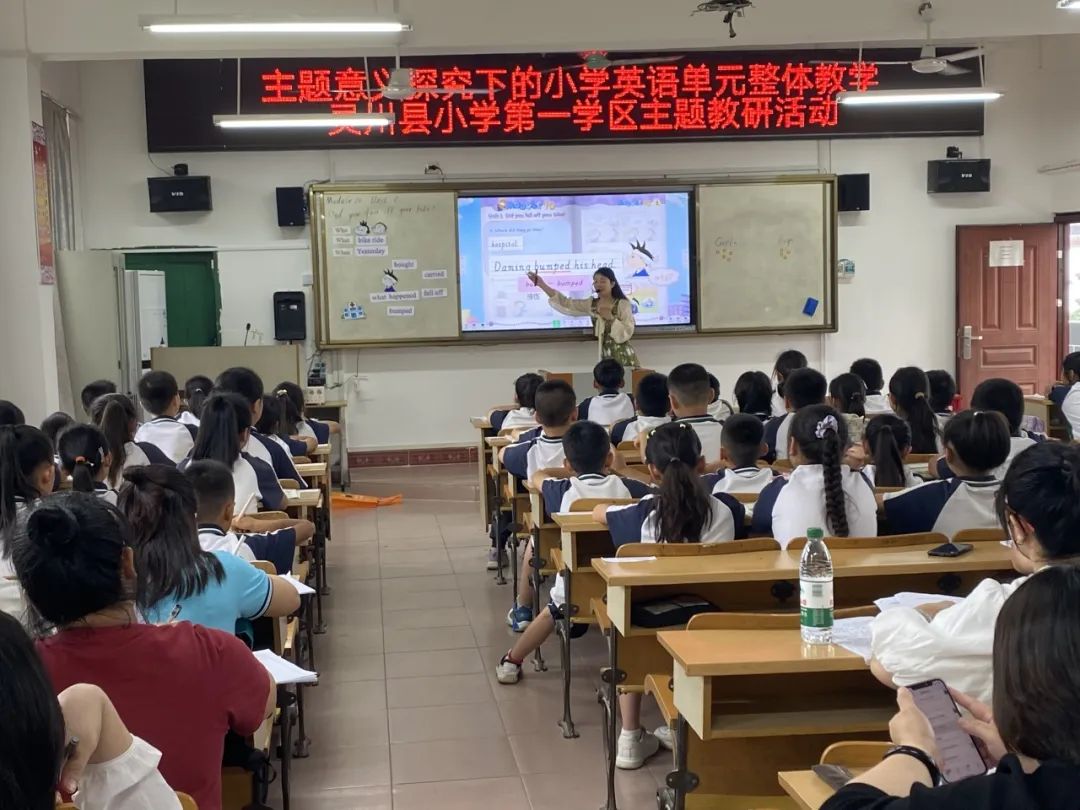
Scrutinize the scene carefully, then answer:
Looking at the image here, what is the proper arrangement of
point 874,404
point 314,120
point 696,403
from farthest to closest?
point 314,120, point 874,404, point 696,403

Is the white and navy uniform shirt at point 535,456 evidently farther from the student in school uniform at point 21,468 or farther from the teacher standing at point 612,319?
the teacher standing at point 612,319

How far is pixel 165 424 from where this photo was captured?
5301 millimetres

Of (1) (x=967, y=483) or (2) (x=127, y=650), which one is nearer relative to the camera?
(2) (x=127, y=650)

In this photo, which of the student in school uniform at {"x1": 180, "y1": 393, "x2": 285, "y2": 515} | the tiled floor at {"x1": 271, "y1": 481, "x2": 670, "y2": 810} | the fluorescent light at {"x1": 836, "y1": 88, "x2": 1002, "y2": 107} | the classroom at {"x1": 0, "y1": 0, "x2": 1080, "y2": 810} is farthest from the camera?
the fluorescent light at {"x1": 836, "y1": 88, "x2": 1002, "y2": 107}

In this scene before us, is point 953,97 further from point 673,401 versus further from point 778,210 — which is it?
point 673,401

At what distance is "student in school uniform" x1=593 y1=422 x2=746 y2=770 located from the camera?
3.49 metres

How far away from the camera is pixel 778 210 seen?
989cm

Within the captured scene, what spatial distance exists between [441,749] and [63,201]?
21.1 feet

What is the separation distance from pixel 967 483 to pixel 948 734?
87.4 inches

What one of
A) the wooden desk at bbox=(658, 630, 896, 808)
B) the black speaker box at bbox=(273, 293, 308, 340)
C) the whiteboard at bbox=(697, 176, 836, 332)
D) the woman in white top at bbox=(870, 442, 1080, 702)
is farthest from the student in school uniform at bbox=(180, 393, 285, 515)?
the whiteboard at bbox=(697, 176, 836, 332)

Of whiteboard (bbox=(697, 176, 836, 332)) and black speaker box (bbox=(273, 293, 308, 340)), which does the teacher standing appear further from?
black speaker box (bbox=(273, 293, 308, 340))

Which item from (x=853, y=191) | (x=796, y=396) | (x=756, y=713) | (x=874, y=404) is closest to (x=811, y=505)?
(x=756, y=713)

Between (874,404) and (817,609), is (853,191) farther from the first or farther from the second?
(817,609)

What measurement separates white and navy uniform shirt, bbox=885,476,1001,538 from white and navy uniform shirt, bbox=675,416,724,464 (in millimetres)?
1518
